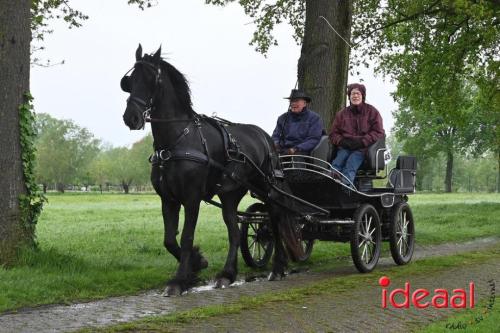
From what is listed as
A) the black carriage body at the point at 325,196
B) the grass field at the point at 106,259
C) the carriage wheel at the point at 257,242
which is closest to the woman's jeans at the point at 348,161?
the black carriage body at the point at 325,196

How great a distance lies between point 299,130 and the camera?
10.2 meters

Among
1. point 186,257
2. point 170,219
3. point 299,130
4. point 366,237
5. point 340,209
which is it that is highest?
point 299,130

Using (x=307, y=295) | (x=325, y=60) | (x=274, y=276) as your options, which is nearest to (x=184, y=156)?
(x=307, y=295)

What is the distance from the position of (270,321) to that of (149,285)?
291 cm

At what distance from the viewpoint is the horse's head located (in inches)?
301

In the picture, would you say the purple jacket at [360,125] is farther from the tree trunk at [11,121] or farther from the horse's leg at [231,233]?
the tree trunk at [11,121]

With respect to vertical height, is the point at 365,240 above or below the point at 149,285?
above

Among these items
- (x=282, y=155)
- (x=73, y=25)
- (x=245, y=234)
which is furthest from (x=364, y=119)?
(x=73, y=25)

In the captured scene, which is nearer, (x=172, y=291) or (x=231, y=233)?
(x=172, y=291)

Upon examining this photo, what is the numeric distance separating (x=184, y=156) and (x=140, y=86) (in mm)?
979

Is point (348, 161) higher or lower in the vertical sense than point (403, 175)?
higher

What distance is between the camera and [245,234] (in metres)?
10.3

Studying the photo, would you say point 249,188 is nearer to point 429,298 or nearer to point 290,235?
point 290,235

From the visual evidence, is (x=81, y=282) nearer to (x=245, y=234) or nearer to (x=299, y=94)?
(x=245, y=234)
